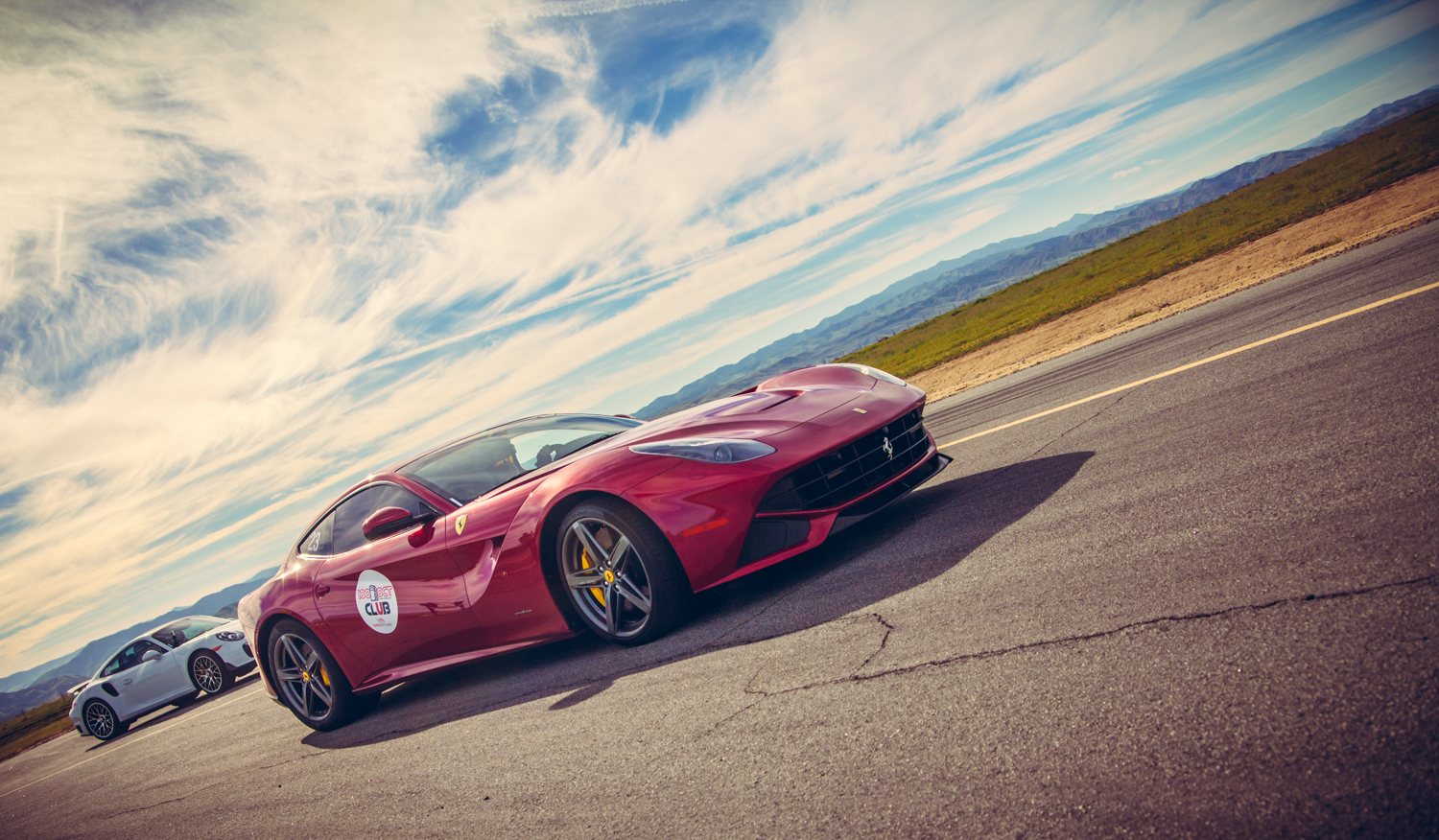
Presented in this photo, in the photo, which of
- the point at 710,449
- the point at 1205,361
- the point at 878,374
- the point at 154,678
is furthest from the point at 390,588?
the point at 154,678

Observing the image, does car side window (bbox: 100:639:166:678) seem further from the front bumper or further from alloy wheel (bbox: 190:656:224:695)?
the front bumper

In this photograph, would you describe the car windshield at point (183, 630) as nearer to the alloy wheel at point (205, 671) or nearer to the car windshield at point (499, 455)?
the alloy wheel at point (205, 671)

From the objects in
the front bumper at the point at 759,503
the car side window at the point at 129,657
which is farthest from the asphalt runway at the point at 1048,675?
the car side window at the point at 129,657

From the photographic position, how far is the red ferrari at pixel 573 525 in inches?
141

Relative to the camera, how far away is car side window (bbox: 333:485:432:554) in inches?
186

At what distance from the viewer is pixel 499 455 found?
5.02 metres

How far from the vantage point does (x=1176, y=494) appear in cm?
301

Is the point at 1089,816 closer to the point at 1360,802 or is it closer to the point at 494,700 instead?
the point at 1360,802

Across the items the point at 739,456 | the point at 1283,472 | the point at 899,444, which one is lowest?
the point at 1283,472

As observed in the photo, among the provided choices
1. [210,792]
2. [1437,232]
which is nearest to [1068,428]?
[1437,232]

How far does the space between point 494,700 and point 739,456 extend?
6.90 feet

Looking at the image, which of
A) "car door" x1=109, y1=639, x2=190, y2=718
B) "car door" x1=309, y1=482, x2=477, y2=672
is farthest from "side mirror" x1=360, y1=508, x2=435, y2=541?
"car door" x1=109, y1=639, x2=190, y2=718

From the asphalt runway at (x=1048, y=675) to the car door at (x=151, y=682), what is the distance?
30.6ft

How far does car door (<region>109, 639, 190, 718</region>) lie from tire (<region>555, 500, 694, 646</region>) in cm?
1307
